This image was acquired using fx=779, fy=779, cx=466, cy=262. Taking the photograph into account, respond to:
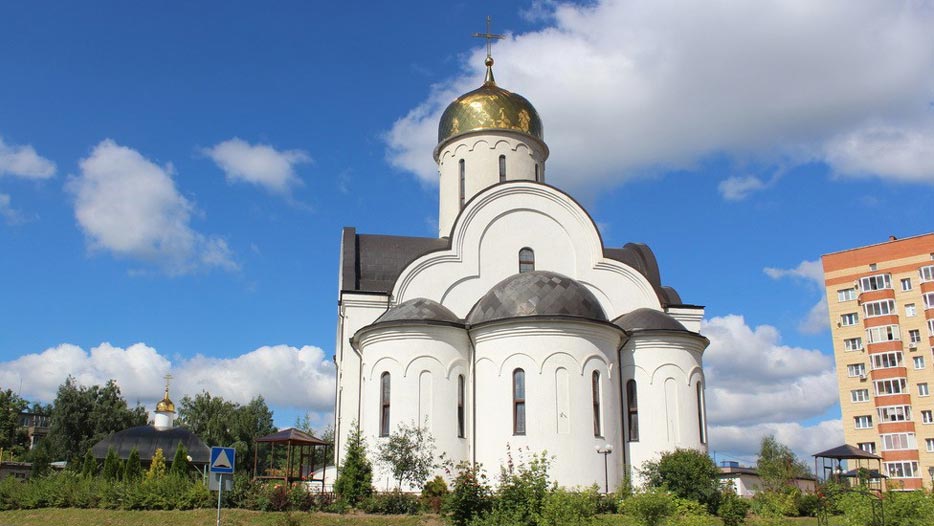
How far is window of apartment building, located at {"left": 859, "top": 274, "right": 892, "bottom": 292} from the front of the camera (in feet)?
138

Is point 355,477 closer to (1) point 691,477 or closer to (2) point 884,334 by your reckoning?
(1) point 691,477

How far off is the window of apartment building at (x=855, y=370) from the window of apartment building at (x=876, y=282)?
415 centimetres

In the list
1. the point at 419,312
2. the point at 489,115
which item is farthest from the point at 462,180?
the point at 419,312

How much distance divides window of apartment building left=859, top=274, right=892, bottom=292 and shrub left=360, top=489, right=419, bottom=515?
34.7 m

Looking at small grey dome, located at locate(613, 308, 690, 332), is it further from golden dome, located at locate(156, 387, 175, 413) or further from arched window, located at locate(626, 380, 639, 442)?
golden dome, located at locate(156, 387, 175, 413)

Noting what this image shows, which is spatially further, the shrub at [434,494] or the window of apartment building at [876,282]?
the window of apartment building at [876,282]

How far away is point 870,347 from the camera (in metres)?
42.0

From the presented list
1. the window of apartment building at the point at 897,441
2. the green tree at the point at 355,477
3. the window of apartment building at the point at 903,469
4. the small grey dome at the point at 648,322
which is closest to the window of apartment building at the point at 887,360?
the window of apartment building at the point at 897,441

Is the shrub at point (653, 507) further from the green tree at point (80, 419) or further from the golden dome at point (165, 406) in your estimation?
the green tree at point (80, 419)

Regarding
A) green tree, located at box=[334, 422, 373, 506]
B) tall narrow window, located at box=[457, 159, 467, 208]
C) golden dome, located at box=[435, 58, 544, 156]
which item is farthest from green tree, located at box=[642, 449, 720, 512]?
golden dome, located at box=[435, 58, 544, 156]

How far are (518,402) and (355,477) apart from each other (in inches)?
171

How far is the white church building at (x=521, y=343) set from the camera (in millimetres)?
19297

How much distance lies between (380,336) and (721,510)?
31.0 ft

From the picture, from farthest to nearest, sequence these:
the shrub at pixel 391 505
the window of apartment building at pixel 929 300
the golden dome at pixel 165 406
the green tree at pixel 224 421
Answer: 1. the green tree at pixel 224 421
2. the window of apartment building at pixel 929 300
3. the golden dome at pixel 165 406
4. the shrub at pixel 391 505
